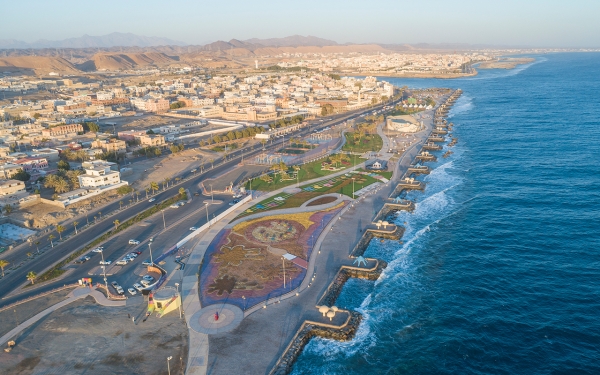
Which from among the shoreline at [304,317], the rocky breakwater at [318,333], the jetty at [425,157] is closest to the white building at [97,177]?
the shoreline at [304,317]

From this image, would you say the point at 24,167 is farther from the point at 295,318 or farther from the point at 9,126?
the point at 295,318

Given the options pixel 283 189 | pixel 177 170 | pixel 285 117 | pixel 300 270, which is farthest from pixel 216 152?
pixel 300 270

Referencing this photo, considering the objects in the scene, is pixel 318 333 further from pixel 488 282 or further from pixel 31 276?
pixel 31 276

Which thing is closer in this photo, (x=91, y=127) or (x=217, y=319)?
(x=217, y=319)

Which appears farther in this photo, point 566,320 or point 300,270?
point 300,270

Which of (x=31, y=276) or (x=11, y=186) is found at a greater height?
(x=11, y=186)

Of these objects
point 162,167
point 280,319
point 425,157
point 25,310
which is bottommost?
point 162,167

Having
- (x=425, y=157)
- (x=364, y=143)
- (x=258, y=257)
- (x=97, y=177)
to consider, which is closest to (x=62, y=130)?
(x=97, y=177)

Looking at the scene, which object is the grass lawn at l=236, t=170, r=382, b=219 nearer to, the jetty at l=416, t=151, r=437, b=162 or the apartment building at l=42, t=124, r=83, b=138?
the jetty at l=416, t=151, r=437, b=162
